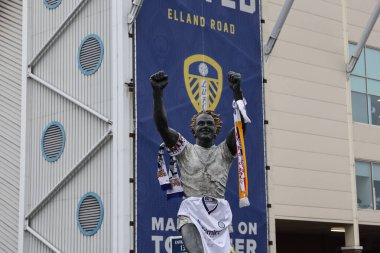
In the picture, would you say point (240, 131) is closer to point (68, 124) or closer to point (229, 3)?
point (68, 124)

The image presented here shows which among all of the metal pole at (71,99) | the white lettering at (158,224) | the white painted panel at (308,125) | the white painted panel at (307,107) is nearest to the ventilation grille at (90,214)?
the white lettering at (158,224)

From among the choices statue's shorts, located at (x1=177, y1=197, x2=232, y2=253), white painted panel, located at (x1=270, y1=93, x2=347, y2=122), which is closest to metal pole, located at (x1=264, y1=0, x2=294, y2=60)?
white painted panel, located at (x1=270, y1=93, x2=347, y2=122)

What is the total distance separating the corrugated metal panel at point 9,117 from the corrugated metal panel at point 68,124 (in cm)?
85

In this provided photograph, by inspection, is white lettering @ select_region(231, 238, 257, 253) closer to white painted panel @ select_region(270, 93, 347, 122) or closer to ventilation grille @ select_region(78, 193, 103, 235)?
ventilation grille @ select_region(78, 193, 103, 235)

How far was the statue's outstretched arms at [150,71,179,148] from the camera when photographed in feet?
29.8

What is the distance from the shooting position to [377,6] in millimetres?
25328

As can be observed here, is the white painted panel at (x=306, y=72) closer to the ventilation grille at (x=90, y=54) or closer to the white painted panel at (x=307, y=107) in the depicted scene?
the white painted panel at (x=307, y=107)

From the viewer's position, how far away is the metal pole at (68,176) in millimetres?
20359

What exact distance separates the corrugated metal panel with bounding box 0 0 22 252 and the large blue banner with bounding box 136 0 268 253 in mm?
4197

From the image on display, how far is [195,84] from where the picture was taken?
70.2 feet

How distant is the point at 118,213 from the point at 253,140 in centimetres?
466

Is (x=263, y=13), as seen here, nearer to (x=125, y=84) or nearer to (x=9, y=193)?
(x=125, y=84)

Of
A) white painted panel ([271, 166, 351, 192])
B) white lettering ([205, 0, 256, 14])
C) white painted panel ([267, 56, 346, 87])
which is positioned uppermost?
white lettering ([205, 0, 256, 14])

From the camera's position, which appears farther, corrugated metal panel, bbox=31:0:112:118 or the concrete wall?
the concrete wall
